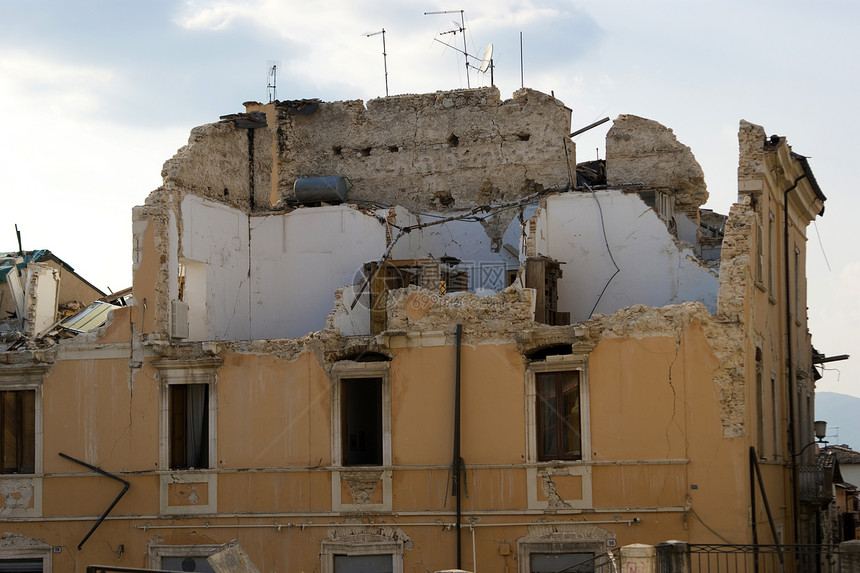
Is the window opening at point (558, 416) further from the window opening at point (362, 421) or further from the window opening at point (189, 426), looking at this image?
the window opening at point (189, 426)

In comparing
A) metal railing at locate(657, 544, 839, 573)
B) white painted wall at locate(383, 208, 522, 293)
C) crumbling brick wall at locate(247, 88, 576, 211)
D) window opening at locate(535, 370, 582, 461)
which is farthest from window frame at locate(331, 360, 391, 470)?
crumbling brick wall at locate(247, 88, 576, 211)

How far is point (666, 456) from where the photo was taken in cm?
2025

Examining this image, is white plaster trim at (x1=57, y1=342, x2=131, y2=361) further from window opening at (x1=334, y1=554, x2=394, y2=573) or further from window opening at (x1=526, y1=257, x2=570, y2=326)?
window opening at (x1=526, y1=257, x2=570, y2=326)

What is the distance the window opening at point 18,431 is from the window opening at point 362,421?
19.6 feet

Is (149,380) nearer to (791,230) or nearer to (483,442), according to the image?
(483,442)

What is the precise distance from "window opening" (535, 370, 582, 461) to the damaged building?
38 millimetres

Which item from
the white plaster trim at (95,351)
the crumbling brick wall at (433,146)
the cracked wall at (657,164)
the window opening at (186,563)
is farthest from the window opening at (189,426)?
the cracked wall at (657,164)

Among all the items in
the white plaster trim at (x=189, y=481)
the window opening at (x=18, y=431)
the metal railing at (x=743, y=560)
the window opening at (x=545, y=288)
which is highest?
the window opening at (x=545, y=288)

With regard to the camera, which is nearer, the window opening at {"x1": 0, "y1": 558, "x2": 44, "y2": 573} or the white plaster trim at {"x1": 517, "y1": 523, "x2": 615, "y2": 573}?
the white plaster trim at {"x1": 517, "y1": 523, "x2": 615, "y2": 573}

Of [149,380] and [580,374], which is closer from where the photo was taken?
[580,374]

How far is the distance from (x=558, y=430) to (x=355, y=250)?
6.62 m

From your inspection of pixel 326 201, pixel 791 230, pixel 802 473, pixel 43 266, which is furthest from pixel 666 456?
pixel 43 266

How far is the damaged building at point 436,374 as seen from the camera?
2048 cm

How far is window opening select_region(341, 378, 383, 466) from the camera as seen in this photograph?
2220 centimetres
